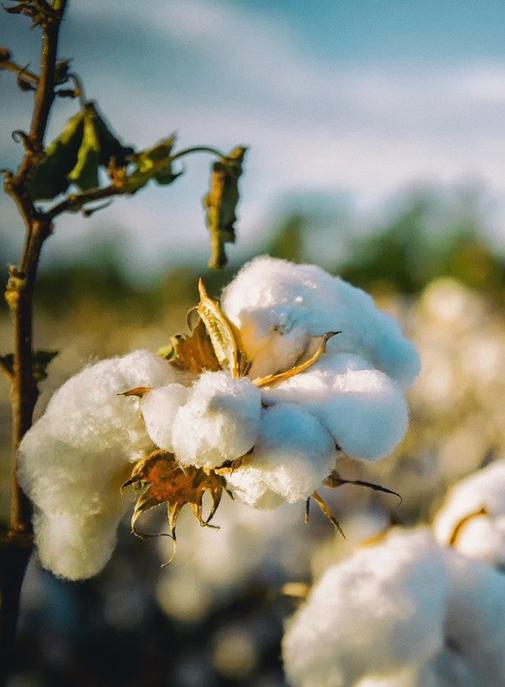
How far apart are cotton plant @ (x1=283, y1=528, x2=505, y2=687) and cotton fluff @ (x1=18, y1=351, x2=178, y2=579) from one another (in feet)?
0.87

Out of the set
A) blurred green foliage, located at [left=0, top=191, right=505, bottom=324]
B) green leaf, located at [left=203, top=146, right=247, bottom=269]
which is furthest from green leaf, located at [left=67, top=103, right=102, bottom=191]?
blurred green foliage, located at [left=0, top=191, right=505, bottom=324]

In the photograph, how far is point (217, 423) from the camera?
1.78 feet

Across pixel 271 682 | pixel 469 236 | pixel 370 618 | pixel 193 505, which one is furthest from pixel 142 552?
pixel 469 236

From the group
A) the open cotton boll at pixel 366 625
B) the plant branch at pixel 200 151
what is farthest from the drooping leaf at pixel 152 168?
the open cotton boll at pixel 366 625

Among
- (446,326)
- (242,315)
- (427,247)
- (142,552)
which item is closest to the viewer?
(242,315)

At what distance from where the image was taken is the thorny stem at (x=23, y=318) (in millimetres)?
716

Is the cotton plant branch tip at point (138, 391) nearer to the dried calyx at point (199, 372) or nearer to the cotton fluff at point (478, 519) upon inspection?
the dried calyx at point (199, 372)

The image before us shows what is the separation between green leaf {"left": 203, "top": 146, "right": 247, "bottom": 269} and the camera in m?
0.81

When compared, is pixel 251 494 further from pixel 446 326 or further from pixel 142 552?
pixel 446 326

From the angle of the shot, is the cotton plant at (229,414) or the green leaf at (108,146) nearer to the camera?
the cotton plant at (229,414)

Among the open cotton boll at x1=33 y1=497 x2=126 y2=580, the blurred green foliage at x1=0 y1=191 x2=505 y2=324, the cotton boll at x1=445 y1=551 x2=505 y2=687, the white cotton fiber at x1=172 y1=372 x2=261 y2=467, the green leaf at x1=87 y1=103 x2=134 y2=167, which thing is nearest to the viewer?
the white cotton fiber at x1=172 y1=372 x2=261 y2=467

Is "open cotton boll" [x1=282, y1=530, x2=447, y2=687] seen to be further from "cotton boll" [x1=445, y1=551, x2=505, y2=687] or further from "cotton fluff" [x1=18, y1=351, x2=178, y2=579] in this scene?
"cotton fluff" [x1=18, y1=351, x2=178, y2=579]

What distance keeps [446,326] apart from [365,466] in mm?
1424

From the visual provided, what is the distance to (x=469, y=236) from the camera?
381 inches
